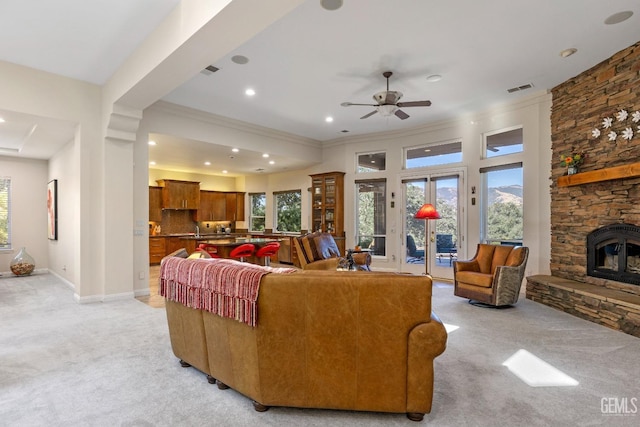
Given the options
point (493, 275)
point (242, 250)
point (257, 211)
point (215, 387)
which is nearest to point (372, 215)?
point (242, 250)

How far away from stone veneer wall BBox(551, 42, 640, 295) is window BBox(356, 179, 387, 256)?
3383 millimetres

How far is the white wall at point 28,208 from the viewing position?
7.35m

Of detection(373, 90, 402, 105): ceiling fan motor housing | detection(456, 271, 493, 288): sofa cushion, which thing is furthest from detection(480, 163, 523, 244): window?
detection(373, 90, 402, 105): ceiling fan motor housing

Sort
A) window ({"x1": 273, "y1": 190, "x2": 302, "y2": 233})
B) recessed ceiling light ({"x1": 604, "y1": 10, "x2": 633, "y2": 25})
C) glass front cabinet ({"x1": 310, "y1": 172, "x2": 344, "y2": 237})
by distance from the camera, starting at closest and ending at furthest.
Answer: recessed ceiling light ({"x1": 604, "y1": 10, "x2": 633, "y2": 25}) → glass front cabinet ({"x1": 310, "y1": 172, "x2": 344, "y2": 237}) → window ({"x1": 273, "y1": 190, "x2": 302, "y2": 233})

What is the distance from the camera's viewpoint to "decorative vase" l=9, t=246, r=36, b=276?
6996 millimetres

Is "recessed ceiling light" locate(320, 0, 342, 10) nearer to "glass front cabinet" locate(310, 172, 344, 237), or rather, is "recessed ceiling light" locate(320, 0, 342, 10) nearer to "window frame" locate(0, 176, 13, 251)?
"glass front cabinet" locate(310, 172, 344, 237)

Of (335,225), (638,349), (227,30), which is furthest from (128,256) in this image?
(638,349)

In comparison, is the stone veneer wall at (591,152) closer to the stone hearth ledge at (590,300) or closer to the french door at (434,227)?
the stone hearth ledge at (590,300)

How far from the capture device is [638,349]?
10.7 ft

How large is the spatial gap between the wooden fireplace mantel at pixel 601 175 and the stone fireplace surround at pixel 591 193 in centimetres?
1

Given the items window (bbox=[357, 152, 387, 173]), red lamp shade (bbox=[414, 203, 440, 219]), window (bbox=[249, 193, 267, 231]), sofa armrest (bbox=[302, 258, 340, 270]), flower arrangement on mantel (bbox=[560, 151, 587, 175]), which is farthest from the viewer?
window (bbox=[249, 193, 267, 231])

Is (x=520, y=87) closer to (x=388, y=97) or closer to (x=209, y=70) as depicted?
(x=388, y=97)

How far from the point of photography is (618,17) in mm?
3461

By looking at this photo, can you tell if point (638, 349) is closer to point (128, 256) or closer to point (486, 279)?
point (486, 279)
